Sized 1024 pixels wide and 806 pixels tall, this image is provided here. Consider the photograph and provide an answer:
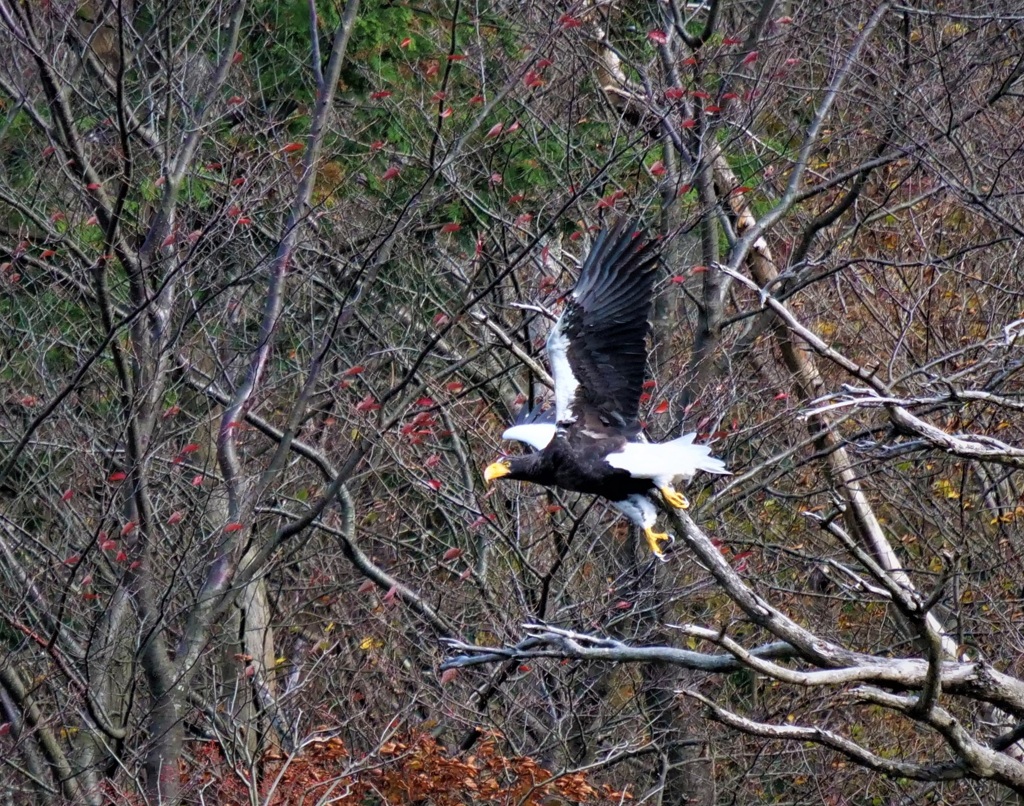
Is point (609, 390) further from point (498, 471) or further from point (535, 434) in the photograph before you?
point (498, 471)

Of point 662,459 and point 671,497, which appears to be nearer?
point 671,497

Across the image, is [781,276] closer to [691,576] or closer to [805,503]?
[691,576]

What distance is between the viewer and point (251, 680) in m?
9.75

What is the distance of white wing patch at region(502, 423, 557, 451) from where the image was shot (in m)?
7.41

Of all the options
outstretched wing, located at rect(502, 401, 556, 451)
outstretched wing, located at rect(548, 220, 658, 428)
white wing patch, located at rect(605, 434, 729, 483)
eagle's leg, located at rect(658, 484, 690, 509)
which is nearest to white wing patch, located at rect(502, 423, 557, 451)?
outstretched wing, located at rect(502, 401, 556, 451)

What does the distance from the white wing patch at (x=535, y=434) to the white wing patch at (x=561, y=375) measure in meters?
0.14

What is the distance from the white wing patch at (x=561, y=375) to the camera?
6.98 meters

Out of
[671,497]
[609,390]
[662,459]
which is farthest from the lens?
[609,390]

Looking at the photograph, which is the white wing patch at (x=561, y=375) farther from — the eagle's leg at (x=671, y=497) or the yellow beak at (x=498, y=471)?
the eagle's leg at (x=671, y=497)

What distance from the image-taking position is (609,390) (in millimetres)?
7180

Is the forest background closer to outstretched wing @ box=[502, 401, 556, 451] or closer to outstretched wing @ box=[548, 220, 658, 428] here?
outstretched wing @ box=[502, 401, 556, 451]

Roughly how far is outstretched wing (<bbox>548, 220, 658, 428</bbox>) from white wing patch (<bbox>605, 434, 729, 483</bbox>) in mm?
191

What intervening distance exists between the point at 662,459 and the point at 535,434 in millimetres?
790

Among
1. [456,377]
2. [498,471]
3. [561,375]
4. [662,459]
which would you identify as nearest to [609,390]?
[561,375]
